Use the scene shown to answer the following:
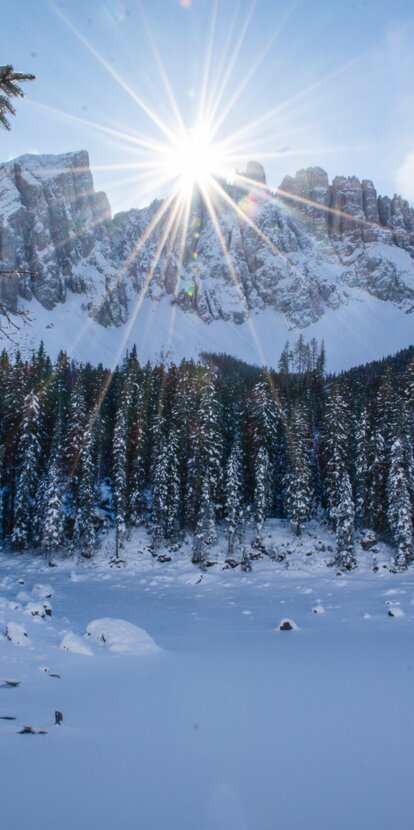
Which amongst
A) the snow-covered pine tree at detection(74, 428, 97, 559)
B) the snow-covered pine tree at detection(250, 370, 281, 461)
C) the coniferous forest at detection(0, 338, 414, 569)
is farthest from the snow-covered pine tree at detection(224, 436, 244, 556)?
the snow-covered pine tree at detection(74, 428, 97, 559)

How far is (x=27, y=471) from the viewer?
4106 centimetres

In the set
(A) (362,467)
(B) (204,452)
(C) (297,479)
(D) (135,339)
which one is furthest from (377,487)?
(D) (135,339)

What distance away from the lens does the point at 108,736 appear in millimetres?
6902

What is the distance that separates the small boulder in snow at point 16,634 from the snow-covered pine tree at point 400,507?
1176 inches

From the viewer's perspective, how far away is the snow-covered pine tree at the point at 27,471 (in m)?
40.5

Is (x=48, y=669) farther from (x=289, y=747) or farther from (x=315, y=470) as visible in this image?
(x=315, y=470)

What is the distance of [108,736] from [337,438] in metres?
37.9

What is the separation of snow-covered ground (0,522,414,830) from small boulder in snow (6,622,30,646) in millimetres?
64

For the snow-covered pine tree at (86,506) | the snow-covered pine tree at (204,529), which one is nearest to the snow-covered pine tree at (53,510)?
the snow-covered pine tree at (86,506)

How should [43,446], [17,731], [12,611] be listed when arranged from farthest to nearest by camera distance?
1. [43,446]
2. [12,611]
3. [17,731]

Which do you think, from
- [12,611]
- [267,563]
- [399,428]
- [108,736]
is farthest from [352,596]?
[108,736]

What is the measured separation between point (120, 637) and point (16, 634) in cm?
332

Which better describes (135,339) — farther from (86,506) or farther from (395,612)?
(395,612)

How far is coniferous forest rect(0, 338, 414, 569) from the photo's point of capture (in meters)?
38.6
